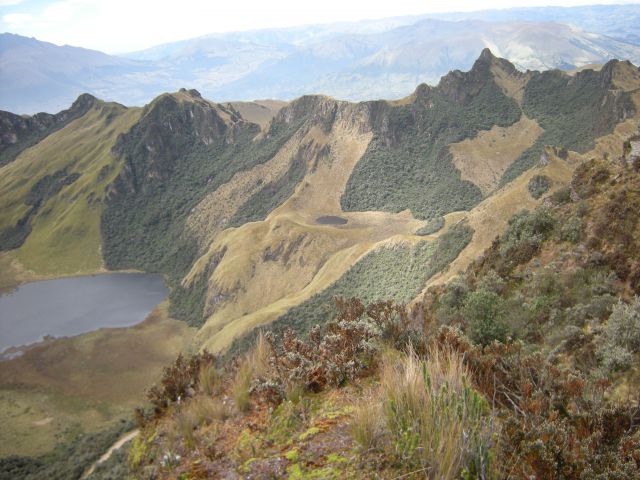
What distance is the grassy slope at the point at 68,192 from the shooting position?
137 meters

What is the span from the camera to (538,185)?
56.5 m

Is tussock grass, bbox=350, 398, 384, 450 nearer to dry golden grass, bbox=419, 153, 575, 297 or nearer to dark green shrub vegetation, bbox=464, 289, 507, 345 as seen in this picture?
dark green shrub vegetation, bbox=464, 289, 507, 345

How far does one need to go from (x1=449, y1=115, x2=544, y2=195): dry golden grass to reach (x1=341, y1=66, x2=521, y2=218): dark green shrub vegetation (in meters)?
2.04

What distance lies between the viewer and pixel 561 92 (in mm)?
120500

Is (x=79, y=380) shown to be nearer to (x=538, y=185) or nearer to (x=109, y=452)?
(x=109, y=452)

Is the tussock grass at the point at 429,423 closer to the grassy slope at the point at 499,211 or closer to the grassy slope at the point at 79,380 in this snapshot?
the grassy slope at the point at 499,211

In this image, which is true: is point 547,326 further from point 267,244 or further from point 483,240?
point 267,244

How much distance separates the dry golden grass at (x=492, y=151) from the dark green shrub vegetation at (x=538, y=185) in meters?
43.2

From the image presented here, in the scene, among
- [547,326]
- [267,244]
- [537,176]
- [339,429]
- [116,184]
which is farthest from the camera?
[116,184]

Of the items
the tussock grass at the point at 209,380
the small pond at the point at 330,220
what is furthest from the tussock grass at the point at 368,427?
the small pond at the point at 330,220

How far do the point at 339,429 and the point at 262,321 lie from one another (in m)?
60.7

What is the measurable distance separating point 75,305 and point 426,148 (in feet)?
333

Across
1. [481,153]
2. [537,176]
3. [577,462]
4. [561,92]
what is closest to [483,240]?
[537,176]

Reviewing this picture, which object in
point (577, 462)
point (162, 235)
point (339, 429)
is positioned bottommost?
point (162, 235)
